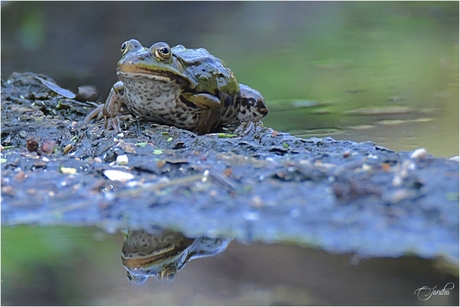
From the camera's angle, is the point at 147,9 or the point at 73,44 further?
the point at 147,9

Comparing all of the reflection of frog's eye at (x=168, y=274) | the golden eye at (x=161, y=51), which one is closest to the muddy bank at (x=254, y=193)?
the reflection of frog's eye at (x=168, y=274)

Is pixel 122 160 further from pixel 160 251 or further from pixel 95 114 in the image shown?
pixel 95 114

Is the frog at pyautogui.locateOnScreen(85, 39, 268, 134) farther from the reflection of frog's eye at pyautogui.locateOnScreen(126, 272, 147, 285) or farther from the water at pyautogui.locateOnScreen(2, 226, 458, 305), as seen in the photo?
the reflection of frog's eye at pyautogui.locateOnScreen(126, 272, 147, 285)

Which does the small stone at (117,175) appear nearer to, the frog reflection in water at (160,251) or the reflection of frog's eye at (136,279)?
the frog reflection in water at (160,251)

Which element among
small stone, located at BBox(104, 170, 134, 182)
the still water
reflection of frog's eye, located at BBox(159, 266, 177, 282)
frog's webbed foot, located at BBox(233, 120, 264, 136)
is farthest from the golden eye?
reflection of frog's eye, located at BBox(159, 266, 177, 282)

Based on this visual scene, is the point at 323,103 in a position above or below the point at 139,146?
below

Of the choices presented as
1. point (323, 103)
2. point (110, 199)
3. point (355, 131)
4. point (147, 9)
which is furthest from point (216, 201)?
point (147, 9)

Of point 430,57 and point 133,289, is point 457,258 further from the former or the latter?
point 430,57
